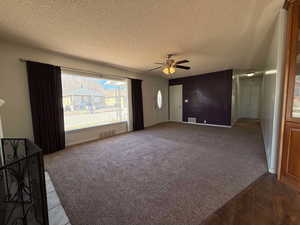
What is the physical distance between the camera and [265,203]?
1545mm

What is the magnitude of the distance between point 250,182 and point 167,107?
5774 millimetres

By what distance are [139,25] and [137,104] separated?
11.7 ft

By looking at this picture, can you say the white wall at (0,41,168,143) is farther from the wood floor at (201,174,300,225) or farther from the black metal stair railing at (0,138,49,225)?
the wood floor at (201,174,300,225)

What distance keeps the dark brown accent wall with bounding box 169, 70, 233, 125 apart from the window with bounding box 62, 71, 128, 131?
337cm

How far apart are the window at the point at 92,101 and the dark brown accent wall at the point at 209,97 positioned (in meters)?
3.37

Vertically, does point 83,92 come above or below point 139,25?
below

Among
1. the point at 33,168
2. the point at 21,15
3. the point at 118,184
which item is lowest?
the point at 118,184

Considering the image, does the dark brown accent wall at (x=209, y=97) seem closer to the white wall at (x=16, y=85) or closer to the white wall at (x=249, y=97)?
the white wall at (x=249, y=97)

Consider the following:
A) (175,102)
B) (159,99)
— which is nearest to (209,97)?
(175,102)

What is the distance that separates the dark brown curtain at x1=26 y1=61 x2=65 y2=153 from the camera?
3.03 metres

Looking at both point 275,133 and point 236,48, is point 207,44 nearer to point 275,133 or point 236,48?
point 236,48

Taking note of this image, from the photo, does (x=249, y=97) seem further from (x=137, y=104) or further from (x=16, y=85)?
(x=16, y=85)

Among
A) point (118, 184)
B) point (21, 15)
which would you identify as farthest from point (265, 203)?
point (21, 15)

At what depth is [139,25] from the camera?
Result: 7.13 feet
